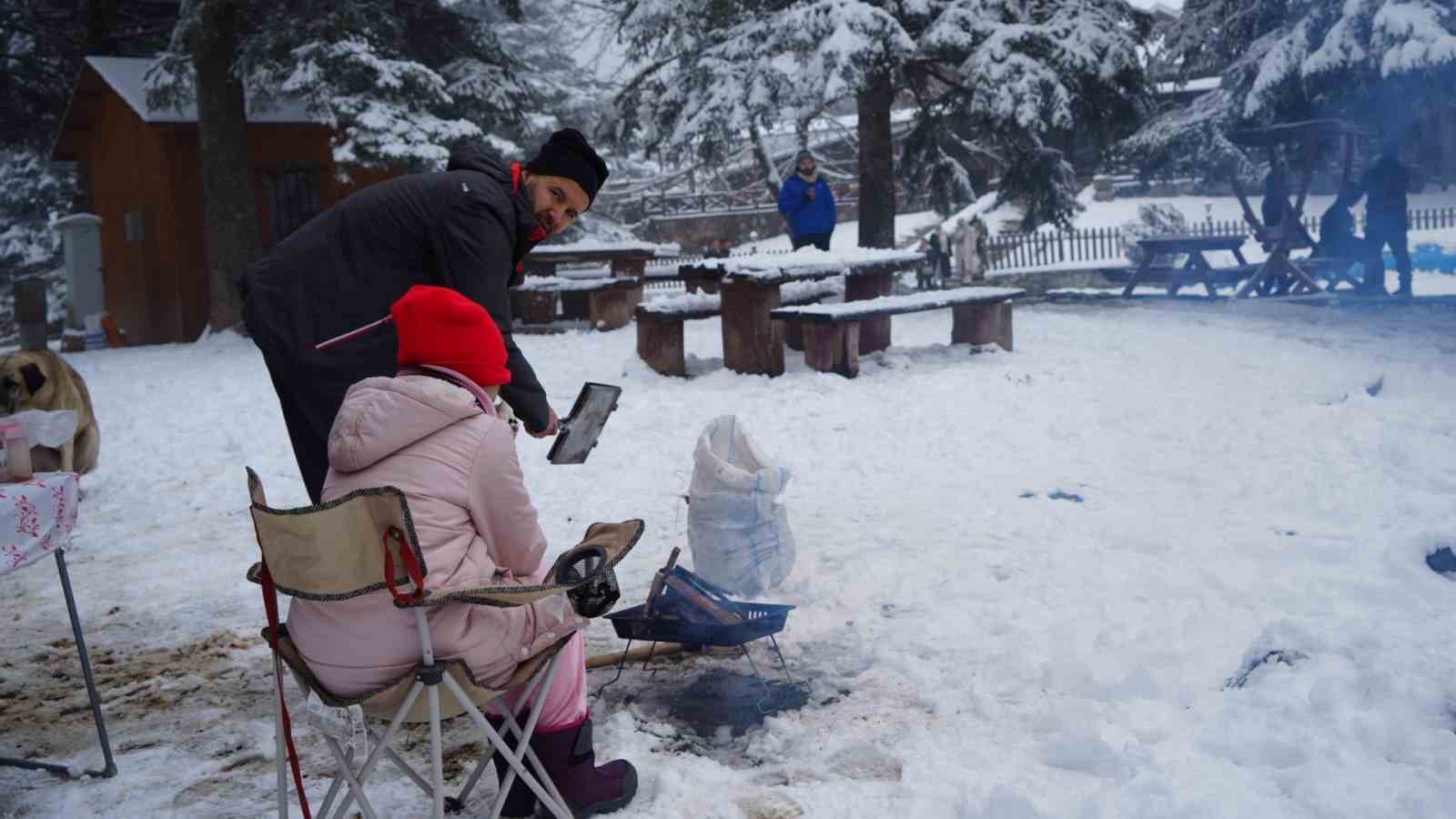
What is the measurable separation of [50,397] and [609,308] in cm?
910

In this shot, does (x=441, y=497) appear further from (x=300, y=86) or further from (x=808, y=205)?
(x=300, y=86)

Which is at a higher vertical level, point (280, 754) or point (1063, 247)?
point (1063, 247)

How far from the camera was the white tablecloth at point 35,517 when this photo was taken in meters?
2.96

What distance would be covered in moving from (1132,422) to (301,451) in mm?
5717

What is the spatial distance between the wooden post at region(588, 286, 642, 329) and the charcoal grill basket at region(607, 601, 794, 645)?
12140 millimetres

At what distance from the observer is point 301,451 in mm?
3441

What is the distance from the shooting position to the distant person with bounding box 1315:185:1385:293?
15.2 meters

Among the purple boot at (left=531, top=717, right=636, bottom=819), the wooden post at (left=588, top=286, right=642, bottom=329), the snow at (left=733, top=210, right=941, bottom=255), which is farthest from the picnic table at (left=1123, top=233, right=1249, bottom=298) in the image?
the purple boot at (left=531, top=717, right=636, bottom=819)

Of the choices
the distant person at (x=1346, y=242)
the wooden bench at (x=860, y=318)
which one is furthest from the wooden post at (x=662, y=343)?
the distant person at (x=1346, y=242)

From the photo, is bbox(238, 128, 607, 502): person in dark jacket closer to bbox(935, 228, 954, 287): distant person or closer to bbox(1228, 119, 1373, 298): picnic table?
bbox(1228, 119, 1373, 298): picnic table

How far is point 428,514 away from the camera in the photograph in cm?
244

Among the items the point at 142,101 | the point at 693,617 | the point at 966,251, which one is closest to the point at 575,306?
the point at 142,101

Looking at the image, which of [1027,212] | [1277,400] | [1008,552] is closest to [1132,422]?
[1277,400]

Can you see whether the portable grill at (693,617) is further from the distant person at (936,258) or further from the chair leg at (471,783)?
the distant person at (936,258)
